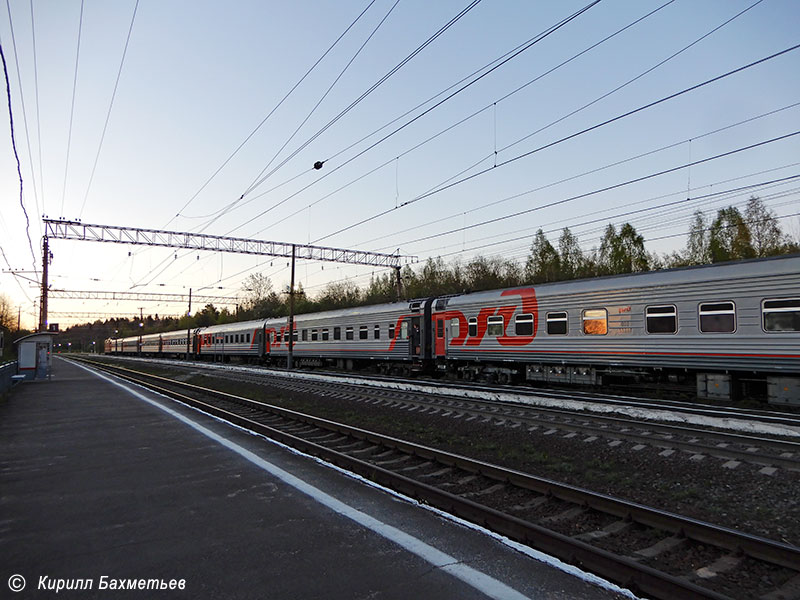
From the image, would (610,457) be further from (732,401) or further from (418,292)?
(418,292)

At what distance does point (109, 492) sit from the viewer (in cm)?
608

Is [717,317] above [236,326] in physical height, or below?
below

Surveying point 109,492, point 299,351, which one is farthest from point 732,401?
point 299,351

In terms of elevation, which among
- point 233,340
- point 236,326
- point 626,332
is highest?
point 236,326

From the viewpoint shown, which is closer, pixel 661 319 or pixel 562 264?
pixel 661 319

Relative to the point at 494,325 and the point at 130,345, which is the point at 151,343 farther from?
the point at 494,325

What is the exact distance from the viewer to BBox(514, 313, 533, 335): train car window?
1683 centimetres

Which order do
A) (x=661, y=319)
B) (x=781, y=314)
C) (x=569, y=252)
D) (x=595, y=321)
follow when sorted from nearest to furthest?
(x=781, y=314) < (x=661, y=319) < (x=595, y=321) < (x=569, y=252)

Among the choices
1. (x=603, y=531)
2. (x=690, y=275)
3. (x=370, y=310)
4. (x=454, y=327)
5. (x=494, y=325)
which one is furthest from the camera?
(x=370, y=310)

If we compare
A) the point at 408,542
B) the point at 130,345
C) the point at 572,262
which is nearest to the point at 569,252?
the point at 572,262

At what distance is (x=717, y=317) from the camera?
41.2ft

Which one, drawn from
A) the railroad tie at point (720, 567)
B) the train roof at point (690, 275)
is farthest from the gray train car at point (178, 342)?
the railroad tie at point (720, 567)

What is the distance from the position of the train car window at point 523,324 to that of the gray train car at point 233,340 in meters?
24.4

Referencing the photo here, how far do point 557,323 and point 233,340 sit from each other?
3323cm
